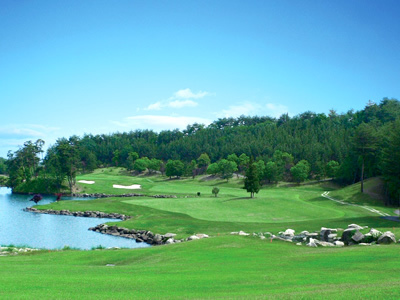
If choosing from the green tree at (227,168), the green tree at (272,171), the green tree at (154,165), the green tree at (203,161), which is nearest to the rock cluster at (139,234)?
the green tree at (272,171)

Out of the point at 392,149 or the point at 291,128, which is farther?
the point at 291,128

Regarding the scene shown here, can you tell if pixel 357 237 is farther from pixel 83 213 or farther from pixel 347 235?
pixel 83 213

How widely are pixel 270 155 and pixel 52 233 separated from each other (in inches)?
4203

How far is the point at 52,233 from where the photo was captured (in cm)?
4591

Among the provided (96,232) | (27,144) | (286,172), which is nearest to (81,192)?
(27,144)

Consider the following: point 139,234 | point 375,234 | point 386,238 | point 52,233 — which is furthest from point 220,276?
point 52,233

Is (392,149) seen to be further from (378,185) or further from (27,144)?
(27,144)

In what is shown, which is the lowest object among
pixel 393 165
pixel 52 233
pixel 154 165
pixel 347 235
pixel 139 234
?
pixel 52 233

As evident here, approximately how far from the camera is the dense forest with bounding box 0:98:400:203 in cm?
7561

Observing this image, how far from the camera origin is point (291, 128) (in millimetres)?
175750

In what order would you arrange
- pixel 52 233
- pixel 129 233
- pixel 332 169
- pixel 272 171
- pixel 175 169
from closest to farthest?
1. pixel 129 233
2. pixel 52 233
3. pixel 332 169
4. pixel 272 171
5. pixel 175 169

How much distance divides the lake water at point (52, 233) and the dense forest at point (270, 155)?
30.0m

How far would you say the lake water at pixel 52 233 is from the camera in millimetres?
39344

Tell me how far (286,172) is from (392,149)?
68266 millimetres
